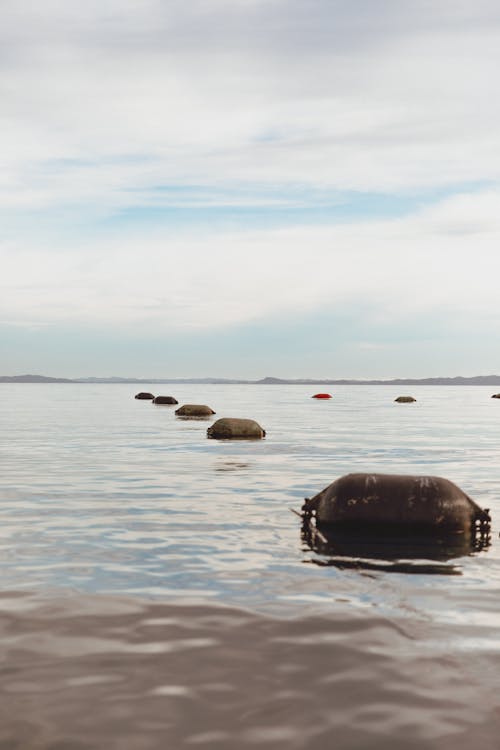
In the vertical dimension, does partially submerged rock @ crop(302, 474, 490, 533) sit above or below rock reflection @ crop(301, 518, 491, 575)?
above

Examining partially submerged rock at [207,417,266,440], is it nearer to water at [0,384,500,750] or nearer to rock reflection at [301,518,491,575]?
water at [0,384,500,750]

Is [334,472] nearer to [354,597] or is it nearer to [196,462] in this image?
[196,462]

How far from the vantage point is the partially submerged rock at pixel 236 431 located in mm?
35562

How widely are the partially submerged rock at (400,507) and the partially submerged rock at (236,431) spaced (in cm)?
2226

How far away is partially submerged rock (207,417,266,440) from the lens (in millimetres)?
35562

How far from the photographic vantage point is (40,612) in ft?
27.8

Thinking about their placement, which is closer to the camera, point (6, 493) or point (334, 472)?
point (6, 493)

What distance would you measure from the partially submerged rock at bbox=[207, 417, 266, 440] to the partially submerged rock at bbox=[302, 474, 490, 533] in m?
22.3

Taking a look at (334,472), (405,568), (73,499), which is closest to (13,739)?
(405,568)

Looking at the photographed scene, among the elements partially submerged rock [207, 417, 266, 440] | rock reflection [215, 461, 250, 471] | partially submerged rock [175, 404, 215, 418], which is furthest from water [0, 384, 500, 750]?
partially submerged rock [175, 404, 215, 418]

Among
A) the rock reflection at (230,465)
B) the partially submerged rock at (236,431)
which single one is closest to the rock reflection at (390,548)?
the rock reflection at (230,465)

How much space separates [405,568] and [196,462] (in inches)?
573

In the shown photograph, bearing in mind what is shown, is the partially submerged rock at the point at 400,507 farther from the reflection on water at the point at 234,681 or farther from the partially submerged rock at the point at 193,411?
the partially submerged rock at the point at 193,411

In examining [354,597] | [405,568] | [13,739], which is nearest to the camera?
[13,739]
